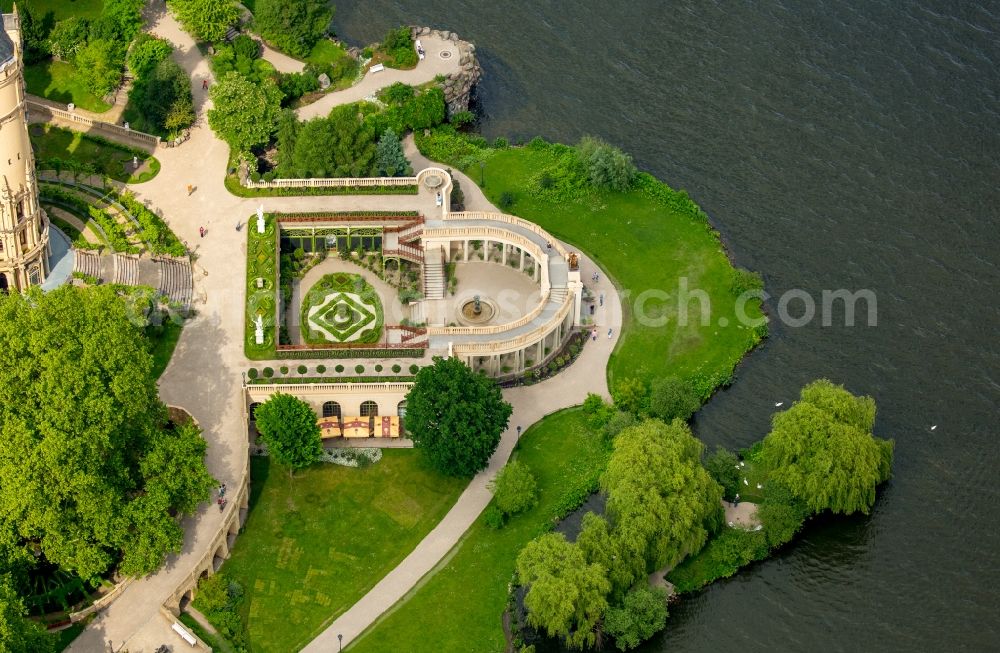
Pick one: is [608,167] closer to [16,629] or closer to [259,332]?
[259,332]

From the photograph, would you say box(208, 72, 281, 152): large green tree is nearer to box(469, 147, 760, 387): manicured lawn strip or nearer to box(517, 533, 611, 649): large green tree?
box(469, 147, 760, 387): manicured lawn strip

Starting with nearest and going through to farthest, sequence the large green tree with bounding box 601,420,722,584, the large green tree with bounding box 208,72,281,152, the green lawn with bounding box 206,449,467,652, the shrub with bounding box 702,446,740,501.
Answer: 1. the green lawn with bounding box 206,449,467,652
2. the large green tree with bounding box 601,420,722,584
3. the shrub with bounding box 702,446,740,501
4. the large green tree with bounding box 208,72,281,152

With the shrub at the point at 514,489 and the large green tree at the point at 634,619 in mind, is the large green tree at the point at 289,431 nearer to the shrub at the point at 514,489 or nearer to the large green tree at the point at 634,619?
the shrub at the point at 514,489

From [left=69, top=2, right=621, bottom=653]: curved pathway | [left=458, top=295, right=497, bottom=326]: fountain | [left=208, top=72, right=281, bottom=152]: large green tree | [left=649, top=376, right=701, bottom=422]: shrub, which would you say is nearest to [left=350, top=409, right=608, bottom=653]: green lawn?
[left=69, top=2, right=621, bottom=653]: curved pathway

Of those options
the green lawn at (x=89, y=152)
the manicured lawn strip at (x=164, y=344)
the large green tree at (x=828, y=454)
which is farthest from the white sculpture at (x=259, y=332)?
the large green tree at (x=828, y=454)

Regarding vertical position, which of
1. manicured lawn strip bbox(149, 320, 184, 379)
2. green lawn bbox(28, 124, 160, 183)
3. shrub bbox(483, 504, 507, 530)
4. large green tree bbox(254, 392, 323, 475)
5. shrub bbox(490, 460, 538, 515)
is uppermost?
green lawn bbox(28, 124, 160, 183)

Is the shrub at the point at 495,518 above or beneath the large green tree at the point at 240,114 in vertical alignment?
beneath

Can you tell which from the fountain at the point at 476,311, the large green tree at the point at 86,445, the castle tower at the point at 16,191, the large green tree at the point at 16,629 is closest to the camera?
the large green tree at the point at 16,629

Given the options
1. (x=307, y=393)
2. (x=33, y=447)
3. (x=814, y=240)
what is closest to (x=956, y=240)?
(x=814, y=240)
